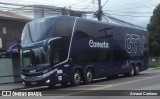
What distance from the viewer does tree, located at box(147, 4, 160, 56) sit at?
65.8 m

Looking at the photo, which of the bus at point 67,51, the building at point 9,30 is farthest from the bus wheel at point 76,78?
the building at point 9,30

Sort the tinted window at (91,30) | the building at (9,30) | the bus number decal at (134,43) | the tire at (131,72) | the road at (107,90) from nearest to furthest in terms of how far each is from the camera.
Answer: the road at (107,90)
the tinted window at (91,30)
the bus number decal at (134,43)
the tire at (131,72)
the building at (9,30)

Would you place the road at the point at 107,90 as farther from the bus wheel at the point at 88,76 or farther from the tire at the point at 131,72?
the tire at the point at 131,72

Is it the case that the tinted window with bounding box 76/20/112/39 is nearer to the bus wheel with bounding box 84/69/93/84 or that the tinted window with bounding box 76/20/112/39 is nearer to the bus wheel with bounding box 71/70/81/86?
the bus wheel with bounding box 71/70/81/86

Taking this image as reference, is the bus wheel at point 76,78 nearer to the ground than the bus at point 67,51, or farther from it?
nearer to the ground

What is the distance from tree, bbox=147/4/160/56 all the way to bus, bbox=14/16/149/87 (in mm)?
39189

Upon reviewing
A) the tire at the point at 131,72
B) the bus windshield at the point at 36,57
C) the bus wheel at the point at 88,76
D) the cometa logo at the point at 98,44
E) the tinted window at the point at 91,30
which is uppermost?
the tinted window at the point at 91,30

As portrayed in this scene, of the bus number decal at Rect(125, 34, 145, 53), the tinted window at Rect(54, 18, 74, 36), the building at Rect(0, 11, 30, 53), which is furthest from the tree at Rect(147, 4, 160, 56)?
the tinted window at Rect(54, 18, 74, 36)

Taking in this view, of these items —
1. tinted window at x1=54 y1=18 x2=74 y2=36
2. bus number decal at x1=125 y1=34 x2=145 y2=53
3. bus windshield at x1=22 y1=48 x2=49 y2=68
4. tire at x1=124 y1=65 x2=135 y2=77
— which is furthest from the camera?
tire at x1=124 y1=65 x2=135 y2=77

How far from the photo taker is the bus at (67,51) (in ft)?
67.5

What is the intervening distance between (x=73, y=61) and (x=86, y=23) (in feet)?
9.09

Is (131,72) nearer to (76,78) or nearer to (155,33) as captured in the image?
(76,78)

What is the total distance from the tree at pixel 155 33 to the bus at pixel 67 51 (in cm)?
3919

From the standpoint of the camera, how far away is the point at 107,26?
86.0ft
